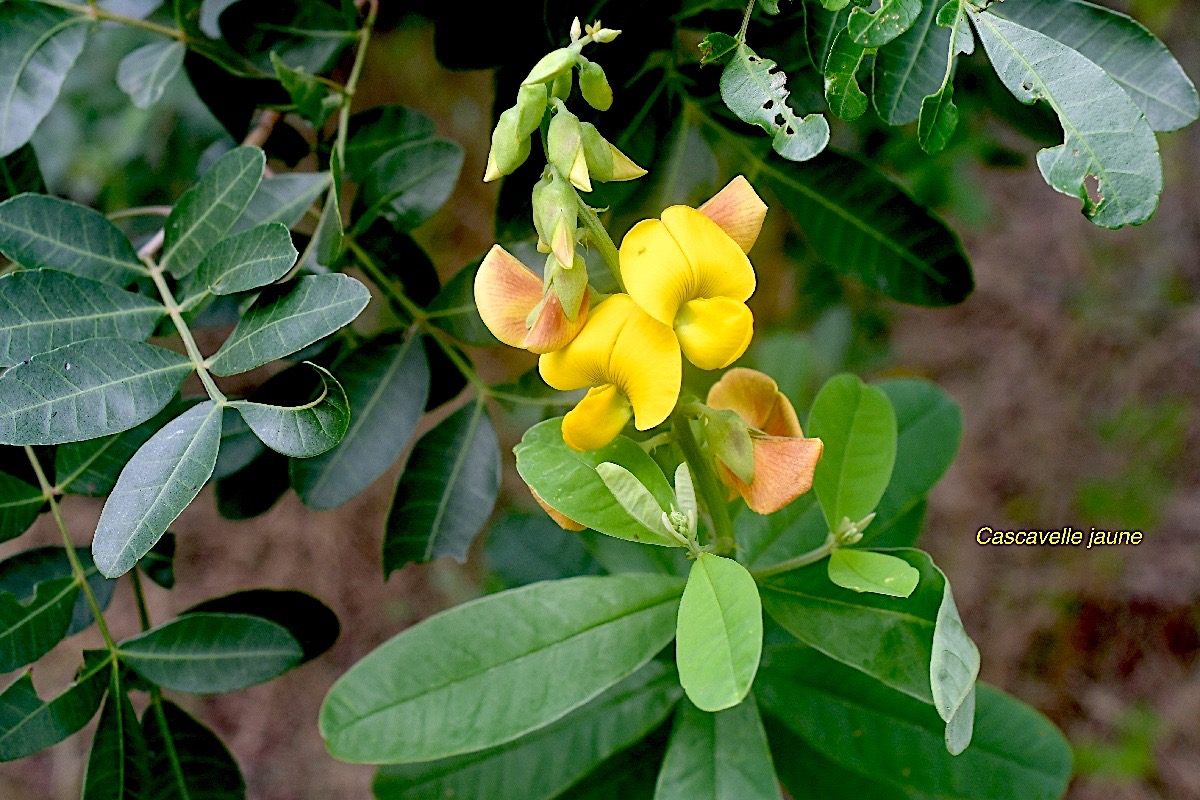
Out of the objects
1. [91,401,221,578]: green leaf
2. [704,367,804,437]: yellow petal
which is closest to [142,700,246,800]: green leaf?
[91,401,221,578]: green leaf

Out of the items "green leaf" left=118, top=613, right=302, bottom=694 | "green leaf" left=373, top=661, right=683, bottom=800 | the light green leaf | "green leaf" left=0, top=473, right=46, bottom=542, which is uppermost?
the light green leaf

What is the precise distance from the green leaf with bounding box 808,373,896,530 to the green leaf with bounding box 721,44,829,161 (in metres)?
0.21

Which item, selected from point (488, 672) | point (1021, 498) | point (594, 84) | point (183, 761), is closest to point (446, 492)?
point (488, 672)

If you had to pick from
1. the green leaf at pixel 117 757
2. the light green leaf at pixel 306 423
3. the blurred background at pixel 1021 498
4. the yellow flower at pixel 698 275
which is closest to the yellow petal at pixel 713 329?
the yellow flower at pixel 698 275

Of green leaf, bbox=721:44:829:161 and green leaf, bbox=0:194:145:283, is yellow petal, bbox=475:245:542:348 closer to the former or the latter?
green leaf, bbox=721:44:829:161

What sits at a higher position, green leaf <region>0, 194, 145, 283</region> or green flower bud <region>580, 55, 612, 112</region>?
green flower bud <region>580, 55, 612, 112</region>

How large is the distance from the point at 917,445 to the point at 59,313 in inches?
29.3

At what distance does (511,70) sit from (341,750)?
1.78ft

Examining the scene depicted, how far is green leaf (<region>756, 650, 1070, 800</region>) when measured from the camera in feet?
2.63

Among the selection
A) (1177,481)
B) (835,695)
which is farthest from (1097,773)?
(835,695)

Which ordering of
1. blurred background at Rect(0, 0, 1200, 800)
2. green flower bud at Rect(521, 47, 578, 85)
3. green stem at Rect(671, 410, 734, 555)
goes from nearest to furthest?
green flower bud at Rect(521, 47, 578, 85)
green stem at Rect(671, 410, 734, 555)
blurred background at Rect(0, 0, 1200, 800)

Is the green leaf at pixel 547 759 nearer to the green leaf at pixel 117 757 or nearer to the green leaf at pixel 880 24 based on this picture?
the green leaf at pixel 117 757

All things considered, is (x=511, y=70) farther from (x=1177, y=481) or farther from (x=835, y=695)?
(x=1177, y=481)

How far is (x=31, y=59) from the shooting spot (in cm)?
75
